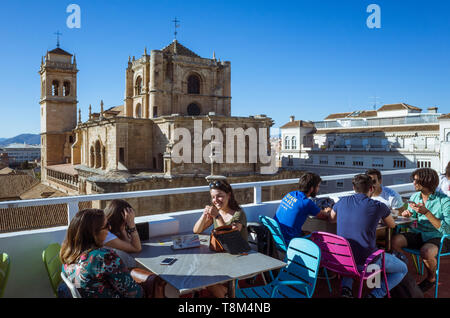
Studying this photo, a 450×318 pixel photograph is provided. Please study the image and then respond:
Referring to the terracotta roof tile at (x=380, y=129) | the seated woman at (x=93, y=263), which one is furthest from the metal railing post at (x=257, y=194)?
the terracotta roof tile at (x=380, y=129)

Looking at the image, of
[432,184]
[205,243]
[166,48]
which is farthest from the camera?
[166,48]

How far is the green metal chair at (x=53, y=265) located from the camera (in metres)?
2.93

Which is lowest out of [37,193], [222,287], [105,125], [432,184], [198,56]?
[37,193]

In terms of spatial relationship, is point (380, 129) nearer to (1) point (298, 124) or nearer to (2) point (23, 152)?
(1) point (298, 124)

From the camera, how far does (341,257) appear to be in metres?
3.30

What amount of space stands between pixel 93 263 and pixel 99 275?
Result: 0.34 feet

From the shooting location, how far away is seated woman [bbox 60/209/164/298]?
8.21ft

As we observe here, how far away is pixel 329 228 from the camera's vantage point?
417cm

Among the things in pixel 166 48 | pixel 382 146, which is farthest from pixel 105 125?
pixel 382 146

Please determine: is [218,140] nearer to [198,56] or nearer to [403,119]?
[198,56]

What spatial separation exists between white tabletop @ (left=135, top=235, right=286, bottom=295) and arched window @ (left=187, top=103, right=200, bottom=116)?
2815 centimetres

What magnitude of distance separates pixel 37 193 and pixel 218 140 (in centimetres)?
2104

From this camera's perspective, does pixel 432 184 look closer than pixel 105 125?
A: Yes

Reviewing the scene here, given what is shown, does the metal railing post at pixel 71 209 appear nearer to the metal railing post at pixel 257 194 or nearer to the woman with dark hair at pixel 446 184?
the metal railing post at pixel 257 194
